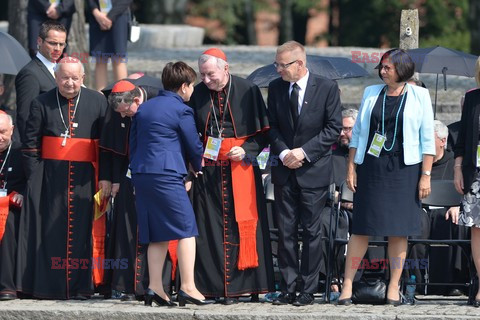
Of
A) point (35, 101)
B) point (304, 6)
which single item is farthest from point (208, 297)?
point (304, 6)

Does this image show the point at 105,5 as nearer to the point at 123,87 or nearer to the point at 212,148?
the point at 123,87

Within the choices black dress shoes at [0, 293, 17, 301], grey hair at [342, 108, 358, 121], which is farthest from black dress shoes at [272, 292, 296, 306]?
black dress shoes at [0, 293, 17, 301]

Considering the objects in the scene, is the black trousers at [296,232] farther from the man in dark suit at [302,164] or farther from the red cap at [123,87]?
the red cap at [123,87]

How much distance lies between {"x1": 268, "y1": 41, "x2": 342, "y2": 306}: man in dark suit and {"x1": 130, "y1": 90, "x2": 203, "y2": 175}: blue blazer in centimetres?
73

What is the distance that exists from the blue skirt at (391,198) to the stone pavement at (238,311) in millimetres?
615

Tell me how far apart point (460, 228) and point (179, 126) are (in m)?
2.59

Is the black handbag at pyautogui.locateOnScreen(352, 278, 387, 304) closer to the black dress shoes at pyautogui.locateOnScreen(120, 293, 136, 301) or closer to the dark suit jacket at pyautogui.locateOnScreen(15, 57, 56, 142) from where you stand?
the black dress shoes at pyautogui.locateOnScreen(120, 293, 136, 301)

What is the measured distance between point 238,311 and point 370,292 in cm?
105

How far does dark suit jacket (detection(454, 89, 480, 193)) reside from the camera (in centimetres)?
1101

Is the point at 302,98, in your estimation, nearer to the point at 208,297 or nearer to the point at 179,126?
the point at 179,126

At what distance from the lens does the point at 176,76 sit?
11.1m

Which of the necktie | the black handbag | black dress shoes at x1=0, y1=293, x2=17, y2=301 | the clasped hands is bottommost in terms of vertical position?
black dress shoes at x1=0, y1=293, x2=17, y2=301

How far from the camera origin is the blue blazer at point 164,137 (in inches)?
431

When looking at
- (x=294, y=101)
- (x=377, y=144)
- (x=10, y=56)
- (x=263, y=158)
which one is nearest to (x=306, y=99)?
(x=294, y=101)
